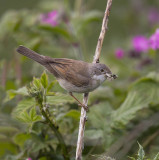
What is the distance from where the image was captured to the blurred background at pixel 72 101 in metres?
2.97

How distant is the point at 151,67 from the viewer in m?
4.82

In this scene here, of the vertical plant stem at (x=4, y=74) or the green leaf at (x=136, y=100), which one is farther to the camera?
the vertical plant stem at (x=4, y=74)

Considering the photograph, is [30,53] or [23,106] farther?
[30,53]

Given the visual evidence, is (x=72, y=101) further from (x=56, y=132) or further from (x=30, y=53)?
(x=30, y=53)

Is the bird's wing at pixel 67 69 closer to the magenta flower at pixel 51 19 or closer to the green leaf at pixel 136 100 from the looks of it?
the green leaf at pixel 136 100

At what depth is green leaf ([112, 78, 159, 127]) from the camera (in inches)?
120

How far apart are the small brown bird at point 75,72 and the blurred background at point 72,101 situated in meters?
0.11

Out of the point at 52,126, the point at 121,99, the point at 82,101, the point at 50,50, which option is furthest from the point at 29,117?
the point at 50,50

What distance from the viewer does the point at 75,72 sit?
3750 mm

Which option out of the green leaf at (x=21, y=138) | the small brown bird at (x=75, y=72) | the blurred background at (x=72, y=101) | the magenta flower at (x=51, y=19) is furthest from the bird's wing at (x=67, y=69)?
the magenta flower at (x=51, y=19)

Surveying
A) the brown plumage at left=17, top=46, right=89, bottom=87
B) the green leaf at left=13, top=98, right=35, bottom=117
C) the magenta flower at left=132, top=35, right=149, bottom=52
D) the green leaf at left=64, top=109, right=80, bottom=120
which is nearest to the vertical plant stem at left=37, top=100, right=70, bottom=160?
the green leaf at left=64, top=109, right=80, bottom=120

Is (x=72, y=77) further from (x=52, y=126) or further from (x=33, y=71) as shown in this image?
(x=52, y=126)

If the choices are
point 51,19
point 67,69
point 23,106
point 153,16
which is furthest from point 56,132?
point 153,16

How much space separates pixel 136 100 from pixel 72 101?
0.62 m
